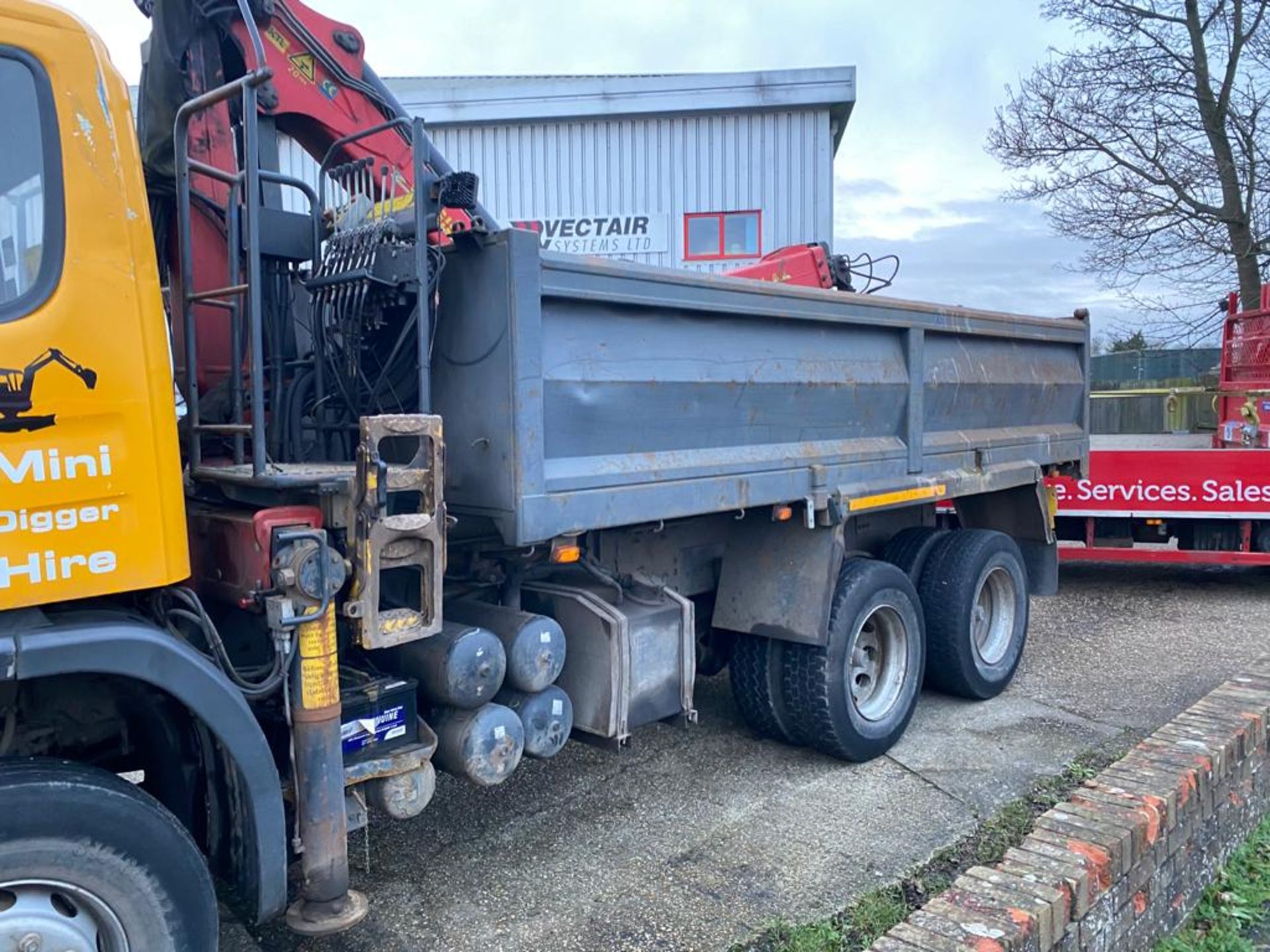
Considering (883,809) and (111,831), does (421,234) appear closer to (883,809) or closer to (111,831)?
(111,831)

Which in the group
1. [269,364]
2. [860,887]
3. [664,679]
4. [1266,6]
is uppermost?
[1266,6]

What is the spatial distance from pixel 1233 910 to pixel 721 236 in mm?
14233

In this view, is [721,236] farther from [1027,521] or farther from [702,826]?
[702,826]

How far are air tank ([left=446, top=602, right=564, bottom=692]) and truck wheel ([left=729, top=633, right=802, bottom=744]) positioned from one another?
1.45m

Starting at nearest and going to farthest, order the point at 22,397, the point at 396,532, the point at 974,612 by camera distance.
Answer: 1. the point at 22,397
2. the point at 396,532
3. the point at 974,612

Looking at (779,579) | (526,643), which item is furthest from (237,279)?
(779,579)

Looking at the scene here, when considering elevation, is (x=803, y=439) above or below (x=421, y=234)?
below

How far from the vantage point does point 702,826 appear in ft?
14.0

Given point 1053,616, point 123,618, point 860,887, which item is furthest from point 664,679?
point 1053,616

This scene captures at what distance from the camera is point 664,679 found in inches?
162

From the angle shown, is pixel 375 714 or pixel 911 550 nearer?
pixel 375 714

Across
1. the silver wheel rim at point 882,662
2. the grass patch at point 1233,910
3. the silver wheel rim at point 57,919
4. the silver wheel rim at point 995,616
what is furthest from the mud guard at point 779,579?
the silver wheel rim at point 57,919

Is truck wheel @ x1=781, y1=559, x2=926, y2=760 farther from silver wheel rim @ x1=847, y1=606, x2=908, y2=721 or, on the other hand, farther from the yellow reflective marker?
the yellow reflective marker

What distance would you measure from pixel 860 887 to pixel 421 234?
2.68 m
